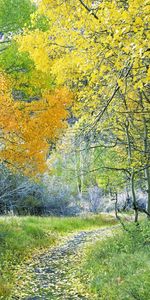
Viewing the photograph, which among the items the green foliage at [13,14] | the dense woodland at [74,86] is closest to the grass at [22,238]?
the dense woodland at [74,86]

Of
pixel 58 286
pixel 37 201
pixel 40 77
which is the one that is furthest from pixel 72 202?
pixel 58 286

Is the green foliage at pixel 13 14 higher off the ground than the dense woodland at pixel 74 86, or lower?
higher

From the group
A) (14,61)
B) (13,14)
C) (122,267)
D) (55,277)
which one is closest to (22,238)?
(55,277)

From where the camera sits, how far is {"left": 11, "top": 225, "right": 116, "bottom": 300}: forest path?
23.7 ft

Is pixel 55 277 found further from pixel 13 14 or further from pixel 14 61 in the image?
pixel 13 14

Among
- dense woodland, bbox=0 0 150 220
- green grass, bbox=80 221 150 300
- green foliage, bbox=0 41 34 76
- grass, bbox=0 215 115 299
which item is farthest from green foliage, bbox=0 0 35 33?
green grass, bbox=80 221 150 300

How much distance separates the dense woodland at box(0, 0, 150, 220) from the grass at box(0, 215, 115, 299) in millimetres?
1234

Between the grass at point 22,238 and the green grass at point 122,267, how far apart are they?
180 centimetres

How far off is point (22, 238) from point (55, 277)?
3446mm

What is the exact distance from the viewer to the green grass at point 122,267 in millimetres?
6191

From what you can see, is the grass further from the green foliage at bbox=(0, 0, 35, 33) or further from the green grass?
the green foliage at bbox=(0, 0, 35, 33)

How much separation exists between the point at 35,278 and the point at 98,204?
15668 millimetres

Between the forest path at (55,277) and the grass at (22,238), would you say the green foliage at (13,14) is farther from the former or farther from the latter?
the forest path at (55,277)

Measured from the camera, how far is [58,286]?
25.8 feet
